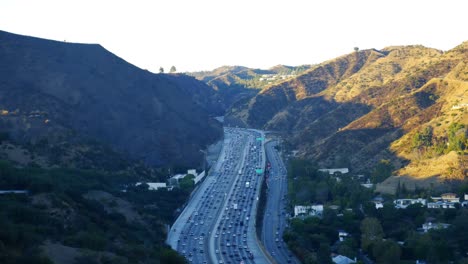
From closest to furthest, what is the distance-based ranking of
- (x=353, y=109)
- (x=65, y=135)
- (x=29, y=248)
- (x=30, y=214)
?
1. (x=29, y=248)
2. (x=30, y=214)
3. (x=65, y=135)
4. (x=353, y=109)

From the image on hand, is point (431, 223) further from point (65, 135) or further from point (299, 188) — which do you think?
point (65, 135)

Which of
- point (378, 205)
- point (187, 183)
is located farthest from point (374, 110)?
point (378, 205)

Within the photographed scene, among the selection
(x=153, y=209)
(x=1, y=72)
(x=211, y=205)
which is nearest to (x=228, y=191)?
(x=211, y=205)

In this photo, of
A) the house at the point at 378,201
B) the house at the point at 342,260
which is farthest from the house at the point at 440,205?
the house at the point at 342,260

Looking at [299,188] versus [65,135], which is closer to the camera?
[299,188]

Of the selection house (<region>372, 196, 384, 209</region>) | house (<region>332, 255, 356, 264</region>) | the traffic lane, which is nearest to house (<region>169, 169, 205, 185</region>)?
the traffic lane

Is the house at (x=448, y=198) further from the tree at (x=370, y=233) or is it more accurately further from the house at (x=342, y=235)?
the house at (x=342, y=235)
